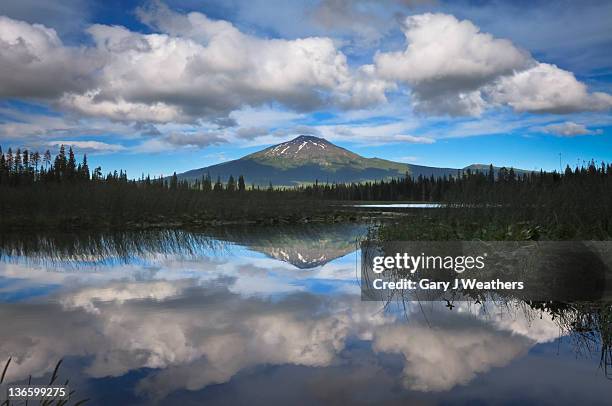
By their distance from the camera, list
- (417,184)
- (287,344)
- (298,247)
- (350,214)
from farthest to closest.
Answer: (417,184) < (350,214) < (298,247) < (287,344)

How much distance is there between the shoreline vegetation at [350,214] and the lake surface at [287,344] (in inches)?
142

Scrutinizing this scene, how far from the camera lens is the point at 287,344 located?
7211 millimetres

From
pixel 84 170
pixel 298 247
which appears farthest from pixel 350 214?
pixel 84 170

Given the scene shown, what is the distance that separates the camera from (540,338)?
7.16 metres

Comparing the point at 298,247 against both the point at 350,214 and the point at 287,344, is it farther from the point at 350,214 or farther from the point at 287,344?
the point at 350,214

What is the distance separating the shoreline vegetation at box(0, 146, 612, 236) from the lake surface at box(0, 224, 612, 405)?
11.9ft

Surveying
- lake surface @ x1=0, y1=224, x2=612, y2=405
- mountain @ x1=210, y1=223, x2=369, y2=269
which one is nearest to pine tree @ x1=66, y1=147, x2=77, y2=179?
mountain @ x1=210, y1=223, x2=369, y2=269

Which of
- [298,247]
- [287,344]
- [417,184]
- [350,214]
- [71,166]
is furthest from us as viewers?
[417,184]

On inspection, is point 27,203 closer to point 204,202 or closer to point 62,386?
point 204,202

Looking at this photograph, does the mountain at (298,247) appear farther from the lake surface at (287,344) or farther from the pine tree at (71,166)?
the pine tree at (71,166)

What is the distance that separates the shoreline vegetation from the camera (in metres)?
11.8

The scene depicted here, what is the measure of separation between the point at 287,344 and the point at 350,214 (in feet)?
141

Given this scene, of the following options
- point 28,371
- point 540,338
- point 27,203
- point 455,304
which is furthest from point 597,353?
point 27,203

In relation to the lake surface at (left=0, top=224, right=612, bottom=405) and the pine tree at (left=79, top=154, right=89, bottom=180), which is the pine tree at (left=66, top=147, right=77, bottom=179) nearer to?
the pine tree at (left=79, top=154, right=89, bottom=180)
